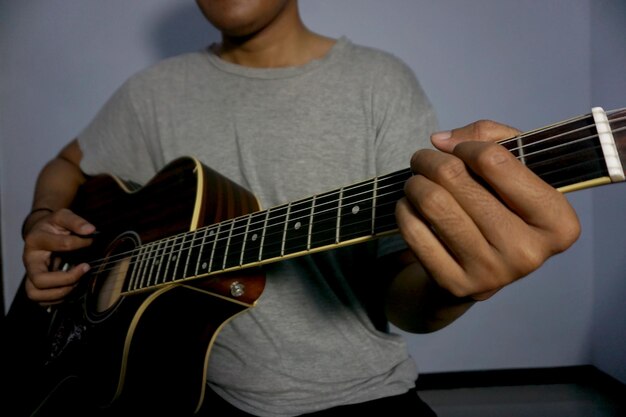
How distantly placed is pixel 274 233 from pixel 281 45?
1.98 feet

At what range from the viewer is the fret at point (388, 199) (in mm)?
500

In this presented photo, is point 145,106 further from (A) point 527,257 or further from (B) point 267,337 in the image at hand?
(A) point 527,257

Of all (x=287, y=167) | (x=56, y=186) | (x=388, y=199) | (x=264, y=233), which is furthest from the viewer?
(x=56, y=186)

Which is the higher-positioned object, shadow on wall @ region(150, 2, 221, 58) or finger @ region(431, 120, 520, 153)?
shadow on wall @ region(150, 2, 221, 58)

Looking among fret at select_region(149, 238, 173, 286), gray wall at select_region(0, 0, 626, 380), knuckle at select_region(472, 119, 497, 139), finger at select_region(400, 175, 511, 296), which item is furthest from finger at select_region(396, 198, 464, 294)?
gray wall at select_region(0, 0, 626, 380)

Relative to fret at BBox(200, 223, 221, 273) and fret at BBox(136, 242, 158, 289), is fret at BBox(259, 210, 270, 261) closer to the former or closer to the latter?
fret at BBox(200, 223, 221, 273)

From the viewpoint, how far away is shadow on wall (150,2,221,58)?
1657 millimetres

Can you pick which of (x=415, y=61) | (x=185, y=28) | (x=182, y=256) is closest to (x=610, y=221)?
(x=415, y=61)

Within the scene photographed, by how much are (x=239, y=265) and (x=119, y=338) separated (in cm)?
28

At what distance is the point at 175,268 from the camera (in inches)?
28.0

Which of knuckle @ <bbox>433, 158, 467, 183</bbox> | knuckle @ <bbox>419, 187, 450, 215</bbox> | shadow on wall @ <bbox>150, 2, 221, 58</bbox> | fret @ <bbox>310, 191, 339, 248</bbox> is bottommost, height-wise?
fret @ <bbox>310, 191, 339, 248</bbox>

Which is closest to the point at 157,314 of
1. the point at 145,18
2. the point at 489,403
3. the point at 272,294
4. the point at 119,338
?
the point at 119,338

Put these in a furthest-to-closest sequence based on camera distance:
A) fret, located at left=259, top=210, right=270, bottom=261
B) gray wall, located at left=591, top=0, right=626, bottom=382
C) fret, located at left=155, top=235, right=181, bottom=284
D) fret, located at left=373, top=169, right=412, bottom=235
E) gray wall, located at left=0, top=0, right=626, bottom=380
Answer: gray wall, located at left=0, top=0, right=626, bottom=380, gray wall, located at left=591, top=0, right=626, bottom=382, fret, located at left=155, top=235, right=181, bottom=284, fret, located at left=259, top=210, right=270, bottom=261, fret, located at left=373, top=169, right=412, bottom=235

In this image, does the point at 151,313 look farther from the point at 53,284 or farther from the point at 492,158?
the point at 492,158
